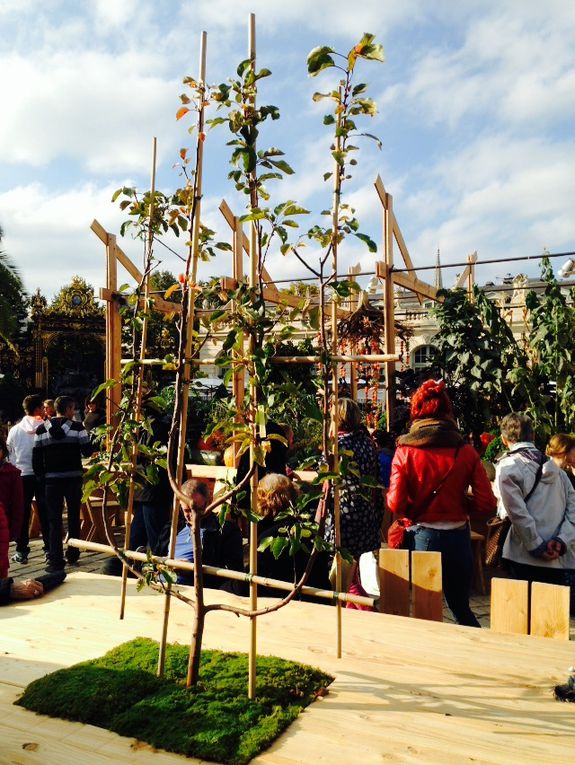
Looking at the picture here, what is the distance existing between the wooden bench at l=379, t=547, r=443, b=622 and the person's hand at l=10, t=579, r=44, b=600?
1689mm

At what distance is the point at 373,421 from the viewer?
8734 millimetres

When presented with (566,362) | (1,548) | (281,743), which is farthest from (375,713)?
(566,362)

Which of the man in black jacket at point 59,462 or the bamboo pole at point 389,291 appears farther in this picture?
the bamboo pole at point 389,291

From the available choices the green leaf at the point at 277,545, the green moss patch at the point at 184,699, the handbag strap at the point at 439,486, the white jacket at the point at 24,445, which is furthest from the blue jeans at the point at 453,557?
the white jacket at the point at 24,445

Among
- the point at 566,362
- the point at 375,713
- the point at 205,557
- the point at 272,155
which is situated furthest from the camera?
the point at 566,362

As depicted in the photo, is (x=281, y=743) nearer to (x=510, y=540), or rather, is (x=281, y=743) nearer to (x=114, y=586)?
(x=114, y=586)

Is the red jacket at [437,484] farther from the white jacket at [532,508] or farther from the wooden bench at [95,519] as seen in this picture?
the wooden bench at [95,519]

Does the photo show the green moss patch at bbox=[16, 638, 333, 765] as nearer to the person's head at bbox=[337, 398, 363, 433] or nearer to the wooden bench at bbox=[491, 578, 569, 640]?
the wooden bench at bbox=[491, 578, 569, 640]

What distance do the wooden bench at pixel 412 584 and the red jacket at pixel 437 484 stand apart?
0.62 m

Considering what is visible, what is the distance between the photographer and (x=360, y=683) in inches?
88.2

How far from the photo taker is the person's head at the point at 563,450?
13.8ft

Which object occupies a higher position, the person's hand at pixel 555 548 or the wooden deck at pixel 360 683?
the person's hand at pixel 555 548

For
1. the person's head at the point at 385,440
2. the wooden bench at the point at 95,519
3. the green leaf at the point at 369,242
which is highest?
the green leaf at the point at 369,242

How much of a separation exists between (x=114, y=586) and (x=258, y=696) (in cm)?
149
